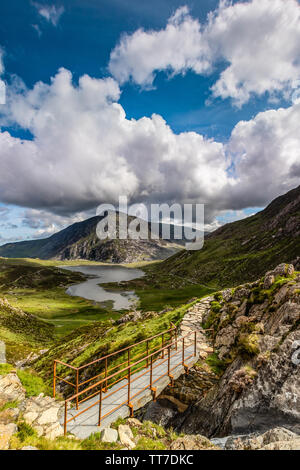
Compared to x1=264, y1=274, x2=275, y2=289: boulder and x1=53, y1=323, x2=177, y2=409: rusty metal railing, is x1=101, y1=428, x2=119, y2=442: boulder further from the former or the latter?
x1=264, y1=274, x2=275, y2=289: boulder

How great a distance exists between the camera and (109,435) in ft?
26.2

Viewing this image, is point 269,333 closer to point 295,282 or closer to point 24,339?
point 295,282

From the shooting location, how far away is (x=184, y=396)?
12.2m

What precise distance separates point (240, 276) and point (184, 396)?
122 m

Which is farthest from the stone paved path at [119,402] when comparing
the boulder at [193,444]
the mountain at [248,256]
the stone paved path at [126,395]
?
the mountain at [248,256]

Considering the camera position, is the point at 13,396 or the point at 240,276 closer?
the point at 13,396

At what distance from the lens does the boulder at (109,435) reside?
25.6ft

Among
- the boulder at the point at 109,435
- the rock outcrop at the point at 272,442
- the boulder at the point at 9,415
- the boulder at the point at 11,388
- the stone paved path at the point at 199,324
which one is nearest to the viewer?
the rock outcrop at the point at 272,442

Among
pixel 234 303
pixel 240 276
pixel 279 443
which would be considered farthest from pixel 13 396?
pixel 240 276

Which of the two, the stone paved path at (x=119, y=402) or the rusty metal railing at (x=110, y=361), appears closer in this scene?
the stone paved path at (x=119, y=402)

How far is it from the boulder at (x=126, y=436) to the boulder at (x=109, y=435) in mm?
186

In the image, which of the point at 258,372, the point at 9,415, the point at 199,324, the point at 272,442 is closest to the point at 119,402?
the point at 9,415

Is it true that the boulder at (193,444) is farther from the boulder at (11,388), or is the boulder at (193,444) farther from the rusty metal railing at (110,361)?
the boulder at (11,388)

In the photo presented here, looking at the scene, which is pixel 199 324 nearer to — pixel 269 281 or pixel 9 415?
pixel 269 281
